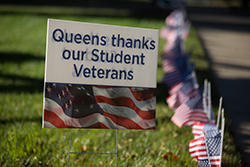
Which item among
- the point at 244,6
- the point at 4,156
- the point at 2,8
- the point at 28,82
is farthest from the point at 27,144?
the point at 244,6

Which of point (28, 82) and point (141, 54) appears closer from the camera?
point (141, 54)

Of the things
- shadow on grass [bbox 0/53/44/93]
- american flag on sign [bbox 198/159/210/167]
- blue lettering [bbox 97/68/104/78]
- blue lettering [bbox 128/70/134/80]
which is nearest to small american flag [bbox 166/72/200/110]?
american flag on sign [bbox 198/159/210/167]

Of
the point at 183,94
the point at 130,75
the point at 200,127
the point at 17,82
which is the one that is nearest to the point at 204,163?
the point at 200,127

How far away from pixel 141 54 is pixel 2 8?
16410 millimetres

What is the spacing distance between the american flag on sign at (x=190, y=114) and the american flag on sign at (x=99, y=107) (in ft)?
3.33

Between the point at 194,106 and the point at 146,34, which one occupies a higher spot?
the point at 146,34

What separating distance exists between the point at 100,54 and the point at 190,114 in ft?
5.65

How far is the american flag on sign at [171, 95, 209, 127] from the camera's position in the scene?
4176mm

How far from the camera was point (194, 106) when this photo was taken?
427cm

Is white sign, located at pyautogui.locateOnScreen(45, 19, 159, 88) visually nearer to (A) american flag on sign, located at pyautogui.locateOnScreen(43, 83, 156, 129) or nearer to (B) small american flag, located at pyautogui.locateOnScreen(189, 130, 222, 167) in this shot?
(A) american flag on sign, located at pyautogui.locateOnScreen(43, 83, 156, 129)

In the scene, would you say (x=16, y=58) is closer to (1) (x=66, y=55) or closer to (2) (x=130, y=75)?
(1) (x=66, y=55)

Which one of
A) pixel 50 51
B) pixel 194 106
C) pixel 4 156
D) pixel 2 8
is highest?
pixel 2 8

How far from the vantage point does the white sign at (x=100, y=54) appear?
305 centimetres

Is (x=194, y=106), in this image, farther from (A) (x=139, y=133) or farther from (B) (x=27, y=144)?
(B) (x=27, y=144)
